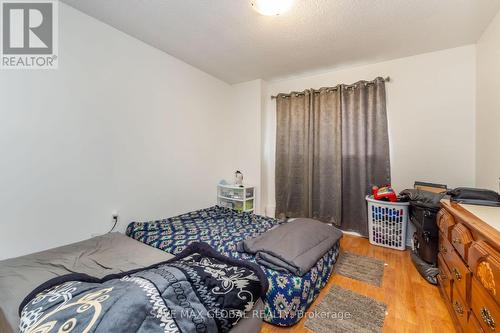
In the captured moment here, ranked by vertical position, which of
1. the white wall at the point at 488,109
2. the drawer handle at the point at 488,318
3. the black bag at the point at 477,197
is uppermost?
the white wall at the point at 488,109

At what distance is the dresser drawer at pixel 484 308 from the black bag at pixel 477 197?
2.34 ft

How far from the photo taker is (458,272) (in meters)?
1.28

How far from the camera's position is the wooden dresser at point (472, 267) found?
0.89m

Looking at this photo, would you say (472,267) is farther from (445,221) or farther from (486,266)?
(445,221)

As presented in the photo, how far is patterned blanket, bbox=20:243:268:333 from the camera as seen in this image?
61 centimetres

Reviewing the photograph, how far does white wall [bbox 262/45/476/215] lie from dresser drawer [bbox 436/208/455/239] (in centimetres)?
100

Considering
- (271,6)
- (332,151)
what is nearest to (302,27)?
(271,6)

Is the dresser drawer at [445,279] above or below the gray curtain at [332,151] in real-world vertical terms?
below

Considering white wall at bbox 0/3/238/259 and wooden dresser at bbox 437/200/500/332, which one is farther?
white wall at bbox 0/3/238/259

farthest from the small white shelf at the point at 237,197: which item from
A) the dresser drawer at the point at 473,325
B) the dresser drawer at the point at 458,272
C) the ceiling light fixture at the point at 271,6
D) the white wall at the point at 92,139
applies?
the dresser drawer at the point at 473,325

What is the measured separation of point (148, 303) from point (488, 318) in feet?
4.58

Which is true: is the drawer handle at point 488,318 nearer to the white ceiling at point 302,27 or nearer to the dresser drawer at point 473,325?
the dresser drawer at point 473,325

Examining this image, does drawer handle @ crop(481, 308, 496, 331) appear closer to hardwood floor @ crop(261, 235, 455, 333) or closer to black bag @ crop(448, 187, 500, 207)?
hardwood floor @ crop(261, 235, 455, 333)

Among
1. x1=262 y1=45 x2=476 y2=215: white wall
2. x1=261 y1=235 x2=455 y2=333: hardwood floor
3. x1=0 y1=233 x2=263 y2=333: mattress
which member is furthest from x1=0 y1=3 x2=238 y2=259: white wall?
x1=262 y1=45 x2=476 y2=215: white wall
